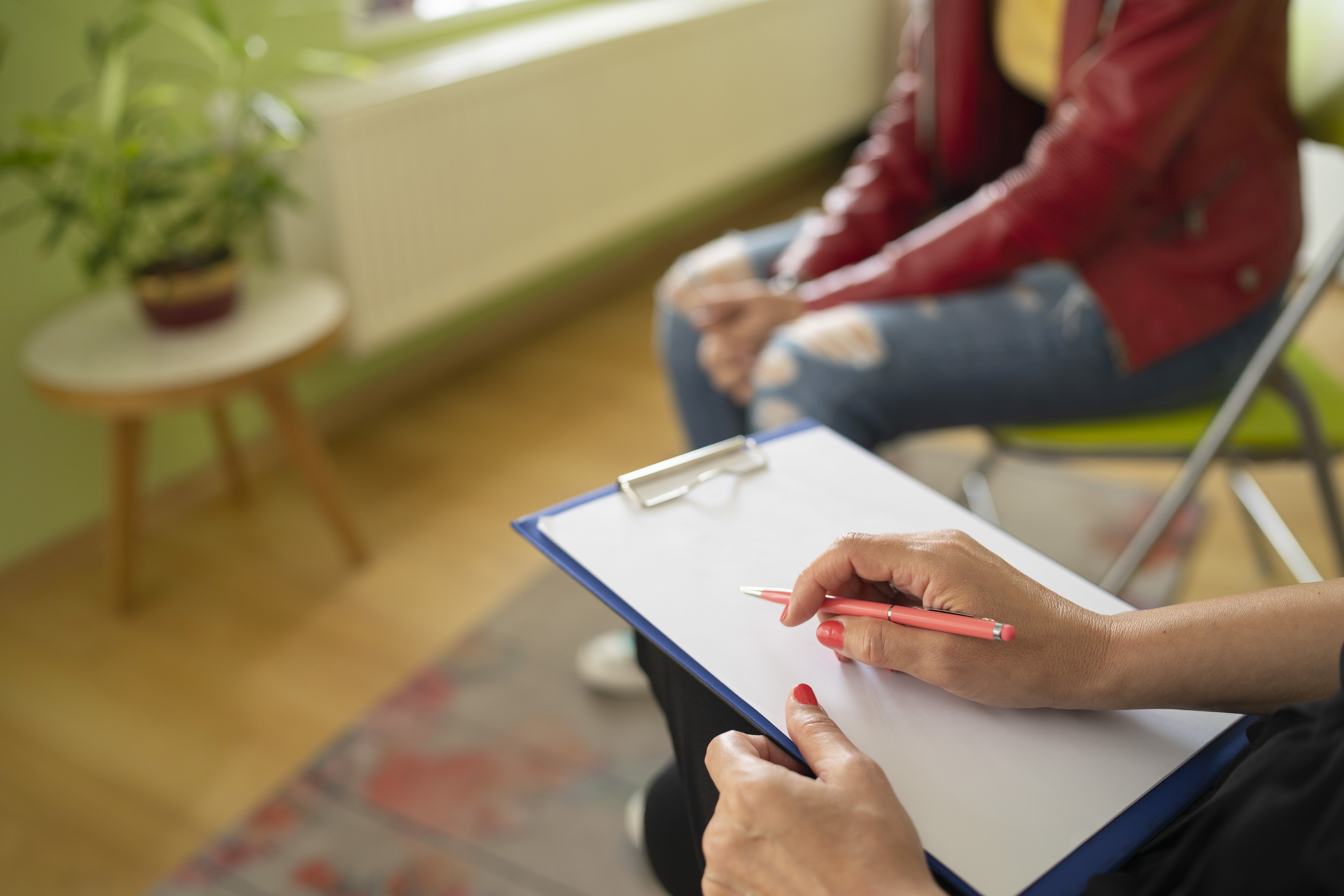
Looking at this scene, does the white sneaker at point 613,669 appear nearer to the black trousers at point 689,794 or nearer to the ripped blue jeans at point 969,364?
the ripped blue jeans at point 969,364

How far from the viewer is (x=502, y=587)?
5.18ft

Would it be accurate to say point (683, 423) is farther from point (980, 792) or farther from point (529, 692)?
point (980, 792)

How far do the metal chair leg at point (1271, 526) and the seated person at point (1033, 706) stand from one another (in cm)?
94

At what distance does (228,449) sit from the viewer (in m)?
1.76

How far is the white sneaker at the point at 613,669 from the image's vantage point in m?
1.34

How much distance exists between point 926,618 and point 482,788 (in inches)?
34.7

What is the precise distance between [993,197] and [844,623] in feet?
2.20


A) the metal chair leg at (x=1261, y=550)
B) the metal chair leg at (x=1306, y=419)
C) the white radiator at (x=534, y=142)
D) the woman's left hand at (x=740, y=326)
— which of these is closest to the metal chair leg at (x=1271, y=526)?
the metal chair leg at (x=1261, y=550)

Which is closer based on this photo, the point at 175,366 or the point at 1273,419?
the point at 1273,419

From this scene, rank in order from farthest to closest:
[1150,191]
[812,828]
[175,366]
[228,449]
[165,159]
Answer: [228,449] → [165,159] → [175,366] → [1150,191] → [812,828]

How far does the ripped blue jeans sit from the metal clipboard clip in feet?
1.00

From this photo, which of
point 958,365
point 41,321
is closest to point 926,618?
point 958,365

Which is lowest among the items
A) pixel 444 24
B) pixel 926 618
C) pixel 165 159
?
pixel 926 618

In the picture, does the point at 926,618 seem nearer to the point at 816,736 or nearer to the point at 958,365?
the point at 816,736
